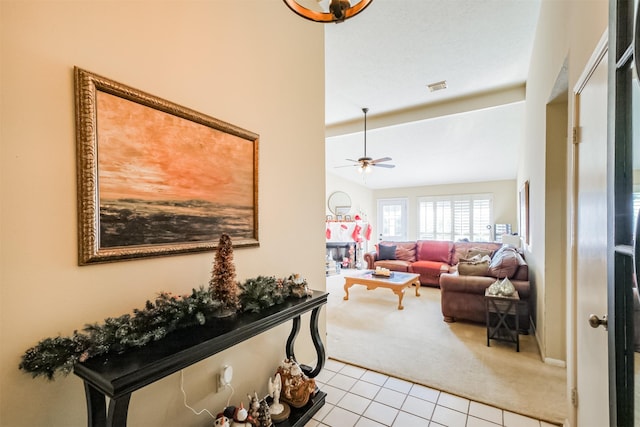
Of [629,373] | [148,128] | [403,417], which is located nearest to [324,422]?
[403,417]

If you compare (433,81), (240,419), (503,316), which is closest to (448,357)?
(503,316)

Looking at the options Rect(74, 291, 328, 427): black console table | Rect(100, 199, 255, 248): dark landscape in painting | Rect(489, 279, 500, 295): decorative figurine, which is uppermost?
Rect(100, 199, 255, 248): dark landscape in painting

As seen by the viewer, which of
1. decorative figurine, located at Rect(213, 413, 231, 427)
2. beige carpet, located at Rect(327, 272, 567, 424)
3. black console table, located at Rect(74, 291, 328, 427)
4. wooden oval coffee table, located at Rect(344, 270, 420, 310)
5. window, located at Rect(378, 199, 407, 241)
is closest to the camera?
Result: black console table, located at Rect(74, 291, 328, 427)

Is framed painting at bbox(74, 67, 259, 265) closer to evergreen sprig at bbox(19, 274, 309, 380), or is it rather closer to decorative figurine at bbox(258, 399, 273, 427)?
evergreen sprig at bbox(19, 274, 309, 380)

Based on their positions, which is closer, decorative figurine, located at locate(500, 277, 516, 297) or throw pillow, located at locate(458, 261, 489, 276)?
decorative figurine, located at locate(500, 277, 516, 297)

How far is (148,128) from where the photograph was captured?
4.09 ft

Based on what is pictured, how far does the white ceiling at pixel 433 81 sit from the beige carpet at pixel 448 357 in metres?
3.20

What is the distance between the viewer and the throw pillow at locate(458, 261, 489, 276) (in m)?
3.56

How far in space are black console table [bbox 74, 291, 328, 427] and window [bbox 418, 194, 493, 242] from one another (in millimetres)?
7919

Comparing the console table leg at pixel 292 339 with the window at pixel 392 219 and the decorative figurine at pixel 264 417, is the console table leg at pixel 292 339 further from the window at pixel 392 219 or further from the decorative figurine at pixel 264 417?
the window at pixel 392 219

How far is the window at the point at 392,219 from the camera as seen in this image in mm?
9016

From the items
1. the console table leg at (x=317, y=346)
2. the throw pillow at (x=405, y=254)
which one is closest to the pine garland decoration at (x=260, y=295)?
the console table leg at (x=317, y=346)

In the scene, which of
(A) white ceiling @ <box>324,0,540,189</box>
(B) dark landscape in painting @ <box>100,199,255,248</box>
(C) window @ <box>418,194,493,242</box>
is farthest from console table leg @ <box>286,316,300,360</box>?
(C) window @ <box>418,194,493,242</box>

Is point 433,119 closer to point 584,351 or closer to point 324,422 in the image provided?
point 584,351
